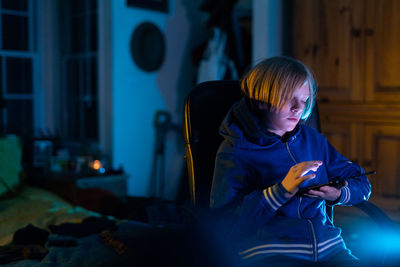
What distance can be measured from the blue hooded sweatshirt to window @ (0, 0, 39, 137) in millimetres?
3502

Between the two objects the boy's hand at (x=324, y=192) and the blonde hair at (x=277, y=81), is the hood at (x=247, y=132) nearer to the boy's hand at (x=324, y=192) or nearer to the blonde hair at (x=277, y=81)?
the blonde hair at (x=277, y=81)

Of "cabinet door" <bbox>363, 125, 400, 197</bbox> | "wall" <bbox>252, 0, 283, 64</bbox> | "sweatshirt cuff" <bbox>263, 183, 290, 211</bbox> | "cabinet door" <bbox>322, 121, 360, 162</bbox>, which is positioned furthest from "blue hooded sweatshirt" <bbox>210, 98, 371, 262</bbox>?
"wall" <bbox>252, 0, 283, 64</bbox>

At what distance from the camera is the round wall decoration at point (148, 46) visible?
412 centimetres

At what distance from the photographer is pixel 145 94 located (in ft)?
13.9

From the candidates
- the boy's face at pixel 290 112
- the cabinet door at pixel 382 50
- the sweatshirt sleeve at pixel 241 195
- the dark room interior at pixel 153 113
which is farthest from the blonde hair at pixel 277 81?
the cabinet door at pixel 382 50

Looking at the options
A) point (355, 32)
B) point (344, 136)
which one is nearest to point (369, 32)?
point (355, 32)

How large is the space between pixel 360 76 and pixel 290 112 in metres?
1.69

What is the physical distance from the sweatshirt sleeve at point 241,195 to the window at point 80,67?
132 inches

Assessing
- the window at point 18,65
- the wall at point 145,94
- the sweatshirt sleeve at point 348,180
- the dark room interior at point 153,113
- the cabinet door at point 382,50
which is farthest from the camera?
the window at point 18,65

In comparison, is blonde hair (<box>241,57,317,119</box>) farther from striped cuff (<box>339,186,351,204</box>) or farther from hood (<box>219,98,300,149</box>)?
striped cuff (<box>339,186,351,204</box>)

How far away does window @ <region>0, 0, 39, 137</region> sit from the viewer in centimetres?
445

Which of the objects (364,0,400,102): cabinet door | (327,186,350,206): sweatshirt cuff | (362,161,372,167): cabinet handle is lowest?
(362,161,372,167): cabinet handle

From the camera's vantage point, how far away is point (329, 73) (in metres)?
3.00

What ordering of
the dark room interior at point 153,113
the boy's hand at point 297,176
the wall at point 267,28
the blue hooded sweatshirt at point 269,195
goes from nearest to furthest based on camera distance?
the boy's hand at point 297,176, the blue hooded sweatshirt at point 269,195, the dark room interior at point 153,113, the wall at point 267,28
